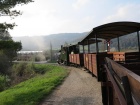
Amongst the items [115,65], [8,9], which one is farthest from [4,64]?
[115,65]

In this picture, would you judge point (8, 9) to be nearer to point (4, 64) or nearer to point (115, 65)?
point (115, 65)

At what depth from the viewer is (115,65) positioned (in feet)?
13.7

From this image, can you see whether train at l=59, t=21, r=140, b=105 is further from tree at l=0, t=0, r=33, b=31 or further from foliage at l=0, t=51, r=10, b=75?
foliage at l=0, t=51, r=10, b=75

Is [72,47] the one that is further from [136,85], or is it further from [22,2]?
[136,85]

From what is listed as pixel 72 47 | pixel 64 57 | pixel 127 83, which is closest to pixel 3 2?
pixel 127 83

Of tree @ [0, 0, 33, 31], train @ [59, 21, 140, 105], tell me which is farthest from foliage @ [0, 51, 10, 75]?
tree @ [0, 0, 33, 31]

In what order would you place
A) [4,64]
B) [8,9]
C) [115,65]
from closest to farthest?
[115,65] < [8,9] < [4,64]

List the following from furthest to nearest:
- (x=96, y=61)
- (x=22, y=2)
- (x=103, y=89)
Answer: (x=22, y=2) → (x=96, y=61) → (x=103, y=89)

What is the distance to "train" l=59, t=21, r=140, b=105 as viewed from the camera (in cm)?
253

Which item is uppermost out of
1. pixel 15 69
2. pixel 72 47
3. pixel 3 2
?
pixel 3 2

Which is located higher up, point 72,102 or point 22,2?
point 22,2

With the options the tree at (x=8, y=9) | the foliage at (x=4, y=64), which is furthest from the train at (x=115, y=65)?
the foliage at (x=4, y=64)

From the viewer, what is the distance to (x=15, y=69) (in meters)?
41.2

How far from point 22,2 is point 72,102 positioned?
822cm
